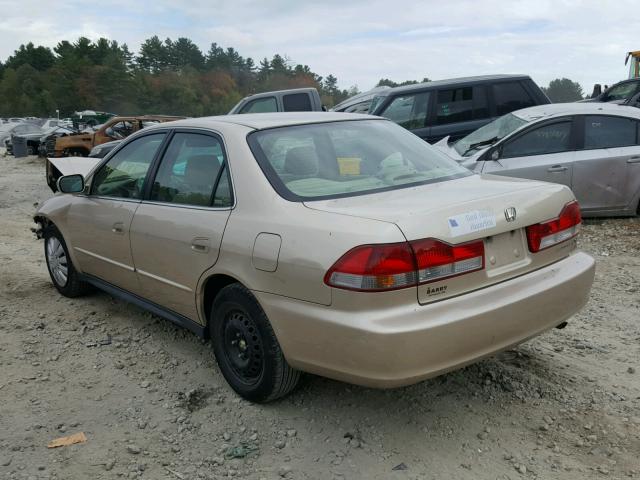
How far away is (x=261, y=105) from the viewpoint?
37.2 feet

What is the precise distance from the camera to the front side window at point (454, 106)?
32.4 ft

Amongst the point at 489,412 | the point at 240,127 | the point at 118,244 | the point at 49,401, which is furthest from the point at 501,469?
the point at 118,244

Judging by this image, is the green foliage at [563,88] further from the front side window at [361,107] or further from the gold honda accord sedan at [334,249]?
the gold honda accord sedan at [334,249]

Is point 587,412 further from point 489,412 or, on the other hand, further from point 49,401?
point 49,401

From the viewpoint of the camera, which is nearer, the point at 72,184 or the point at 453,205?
the point at 453,205

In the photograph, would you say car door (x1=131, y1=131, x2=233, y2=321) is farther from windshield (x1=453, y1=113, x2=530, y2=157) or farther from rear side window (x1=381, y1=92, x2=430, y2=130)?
rear side window (x1=381, y1=92, x2=430, y2=130)

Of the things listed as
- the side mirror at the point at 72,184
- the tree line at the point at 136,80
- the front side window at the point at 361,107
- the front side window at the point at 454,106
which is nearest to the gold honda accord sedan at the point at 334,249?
the side mirror at the point at 72,184

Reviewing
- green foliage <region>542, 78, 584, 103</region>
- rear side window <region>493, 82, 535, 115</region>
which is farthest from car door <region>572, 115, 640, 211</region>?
green foliage <region>542, 78, 584, 103</region>

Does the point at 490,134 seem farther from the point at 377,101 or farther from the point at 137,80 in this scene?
the point at 137,80

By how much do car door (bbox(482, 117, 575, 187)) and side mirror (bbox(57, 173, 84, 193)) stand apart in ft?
15.9

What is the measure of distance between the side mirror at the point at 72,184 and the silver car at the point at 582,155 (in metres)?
4.63

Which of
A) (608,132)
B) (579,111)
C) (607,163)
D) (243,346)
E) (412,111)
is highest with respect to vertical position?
(412,111)

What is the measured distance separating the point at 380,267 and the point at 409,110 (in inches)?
311

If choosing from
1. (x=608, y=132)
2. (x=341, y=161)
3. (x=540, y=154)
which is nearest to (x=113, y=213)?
(x=341, y=161)
